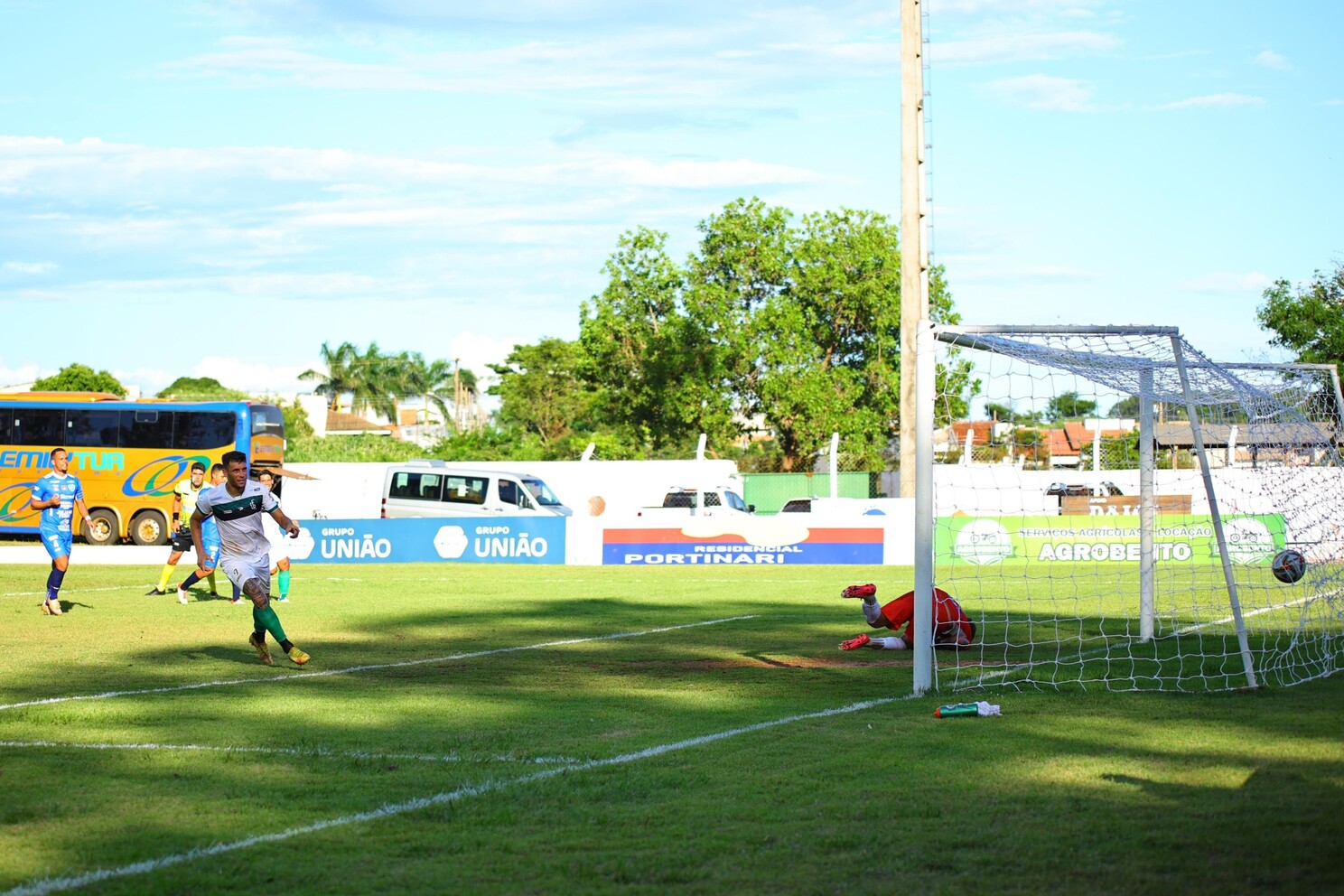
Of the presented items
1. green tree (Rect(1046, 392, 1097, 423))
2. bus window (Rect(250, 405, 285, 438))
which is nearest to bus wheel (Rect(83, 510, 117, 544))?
bus window (Rect(250, 405, 285, 438))

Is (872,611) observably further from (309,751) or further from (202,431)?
(202,431)

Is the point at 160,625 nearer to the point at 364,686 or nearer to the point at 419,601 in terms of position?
the point at 419,601

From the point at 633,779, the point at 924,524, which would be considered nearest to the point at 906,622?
the point at 924,524

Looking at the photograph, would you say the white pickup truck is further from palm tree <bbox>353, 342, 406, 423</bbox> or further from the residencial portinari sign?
palm tree <bbox>353, 342, 406, 423</bbox>

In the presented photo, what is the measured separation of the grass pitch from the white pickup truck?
730 inches

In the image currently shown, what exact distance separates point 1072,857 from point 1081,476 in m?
18.5

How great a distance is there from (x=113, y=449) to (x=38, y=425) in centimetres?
224

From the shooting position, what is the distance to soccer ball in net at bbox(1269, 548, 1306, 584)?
13898mm

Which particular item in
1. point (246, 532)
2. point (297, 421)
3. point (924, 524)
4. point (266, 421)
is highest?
point (297, 421)

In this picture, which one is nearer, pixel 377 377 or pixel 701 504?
pixel 701 504

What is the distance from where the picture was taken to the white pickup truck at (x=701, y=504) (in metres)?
32.4

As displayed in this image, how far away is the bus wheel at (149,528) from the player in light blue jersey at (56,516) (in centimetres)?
2094

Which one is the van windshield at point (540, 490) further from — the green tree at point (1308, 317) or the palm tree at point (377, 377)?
the palm tree at point (377, 377)

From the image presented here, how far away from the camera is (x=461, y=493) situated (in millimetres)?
32281
